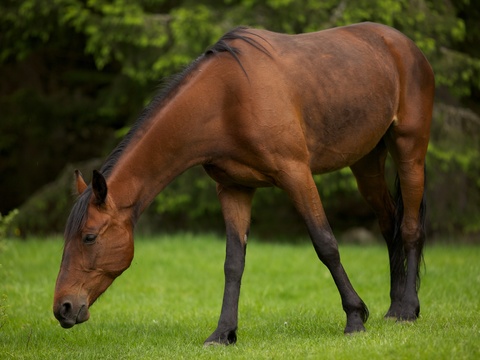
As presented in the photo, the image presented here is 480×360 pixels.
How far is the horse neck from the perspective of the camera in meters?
6.07

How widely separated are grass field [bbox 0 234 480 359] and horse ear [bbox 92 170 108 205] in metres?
1.15

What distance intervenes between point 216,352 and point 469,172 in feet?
32.9

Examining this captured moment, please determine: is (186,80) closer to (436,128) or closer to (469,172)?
(436,128)

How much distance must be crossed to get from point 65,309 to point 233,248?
58.9 inches

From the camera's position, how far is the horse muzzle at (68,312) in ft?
18.8

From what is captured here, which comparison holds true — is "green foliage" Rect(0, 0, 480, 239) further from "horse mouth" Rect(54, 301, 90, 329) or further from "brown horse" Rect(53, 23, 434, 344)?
"horse mouth" Rect(54, 301, 90, 329)

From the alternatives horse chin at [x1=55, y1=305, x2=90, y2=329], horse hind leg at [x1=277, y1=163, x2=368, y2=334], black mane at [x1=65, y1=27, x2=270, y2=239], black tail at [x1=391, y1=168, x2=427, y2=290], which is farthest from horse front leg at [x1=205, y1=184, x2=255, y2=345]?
black tail at [x1=391, y1=168, x2=427, y2=290]

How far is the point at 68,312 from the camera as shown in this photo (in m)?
5.77

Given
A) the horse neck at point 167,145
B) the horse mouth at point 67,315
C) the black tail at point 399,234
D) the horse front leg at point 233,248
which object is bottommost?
the black tail at point 399,234

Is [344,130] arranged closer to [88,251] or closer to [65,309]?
[88,251]

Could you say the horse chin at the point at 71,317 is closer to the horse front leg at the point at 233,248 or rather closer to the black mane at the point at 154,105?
the black mane at the point at 154,105

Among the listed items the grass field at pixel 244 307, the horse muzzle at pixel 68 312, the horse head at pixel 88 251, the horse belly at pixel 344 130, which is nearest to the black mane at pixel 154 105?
the horse head at pixel 88 251

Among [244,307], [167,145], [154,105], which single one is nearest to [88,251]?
[167,145]

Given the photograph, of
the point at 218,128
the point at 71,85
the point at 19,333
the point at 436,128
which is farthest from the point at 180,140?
the point at 71,85
